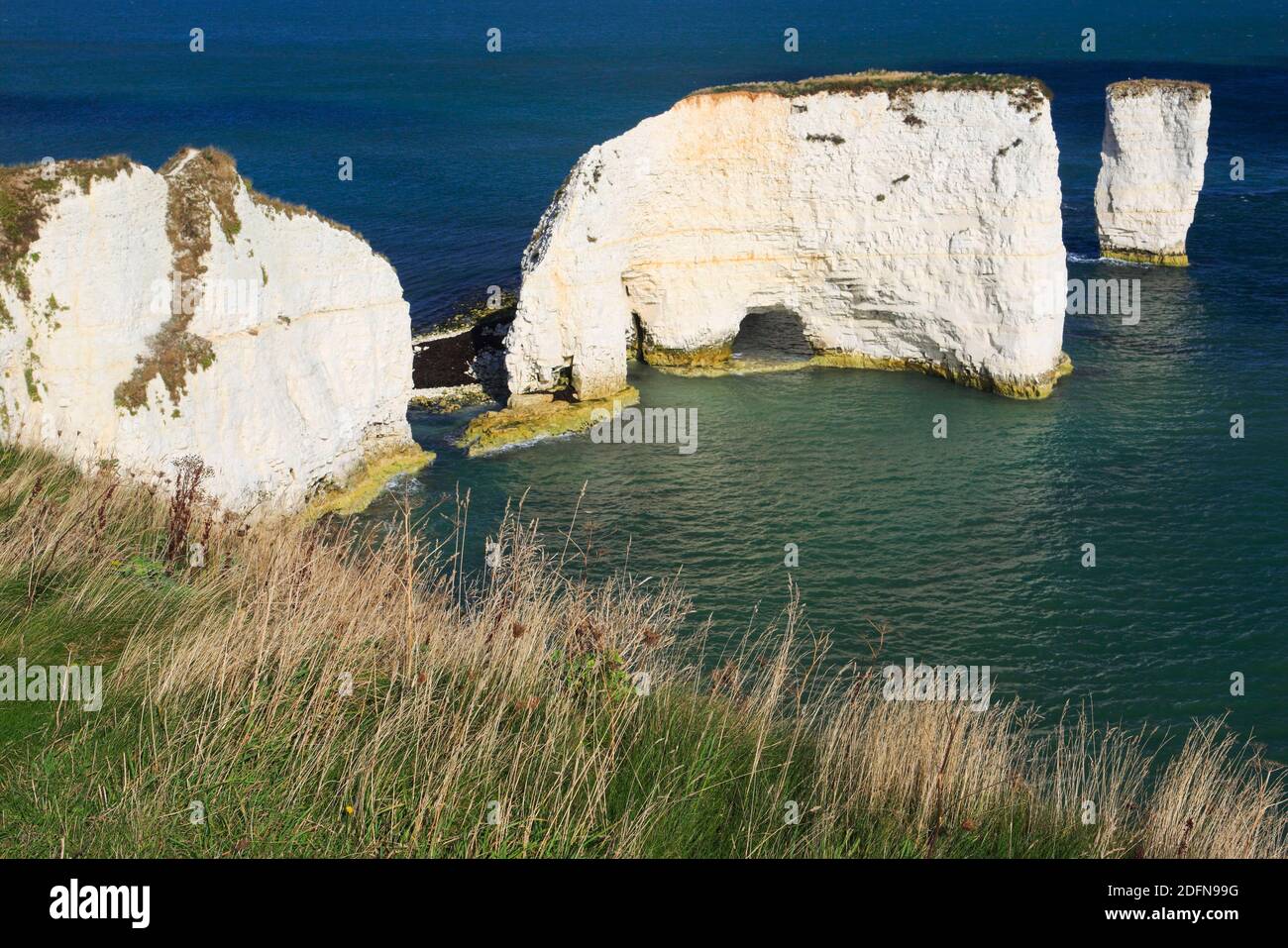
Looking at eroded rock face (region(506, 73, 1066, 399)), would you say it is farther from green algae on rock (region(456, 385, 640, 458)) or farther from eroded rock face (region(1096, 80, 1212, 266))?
eroded rock face (region(1096, 80, 1212, 266))

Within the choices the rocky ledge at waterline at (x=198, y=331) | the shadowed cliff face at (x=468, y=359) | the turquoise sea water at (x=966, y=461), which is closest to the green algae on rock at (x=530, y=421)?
the turquoise sea water at (x=966, y=461)

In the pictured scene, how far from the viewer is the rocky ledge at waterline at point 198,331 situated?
21.0 metres

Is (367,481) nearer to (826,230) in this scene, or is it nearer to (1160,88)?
(826,230)

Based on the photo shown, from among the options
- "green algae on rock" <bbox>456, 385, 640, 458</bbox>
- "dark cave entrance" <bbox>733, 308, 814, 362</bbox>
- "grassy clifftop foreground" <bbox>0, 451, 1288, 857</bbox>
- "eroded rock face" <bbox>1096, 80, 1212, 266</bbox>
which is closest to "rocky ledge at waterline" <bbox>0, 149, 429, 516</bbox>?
"green algae on rock" <bbox>456, 385, 640, 458</bbox>

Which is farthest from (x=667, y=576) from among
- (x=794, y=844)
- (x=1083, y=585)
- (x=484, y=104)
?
(x=484, y=104)

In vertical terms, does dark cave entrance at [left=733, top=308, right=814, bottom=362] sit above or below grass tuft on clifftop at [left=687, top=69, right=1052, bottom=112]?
below

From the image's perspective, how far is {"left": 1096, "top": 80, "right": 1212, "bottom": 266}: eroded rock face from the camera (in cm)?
4612

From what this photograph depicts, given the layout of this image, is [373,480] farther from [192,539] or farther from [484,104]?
[484,104]

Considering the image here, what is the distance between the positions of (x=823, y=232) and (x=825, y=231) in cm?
7

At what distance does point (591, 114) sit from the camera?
83875 millimetres

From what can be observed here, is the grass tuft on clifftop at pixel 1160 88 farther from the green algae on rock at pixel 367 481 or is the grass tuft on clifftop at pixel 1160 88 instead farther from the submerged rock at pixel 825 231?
the green algae on rock at pixel 367 481

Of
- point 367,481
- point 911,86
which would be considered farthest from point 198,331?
point 911,86

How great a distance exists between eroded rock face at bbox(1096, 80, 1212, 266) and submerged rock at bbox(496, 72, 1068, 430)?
48.1 feet

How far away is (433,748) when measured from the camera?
26.9 ft
